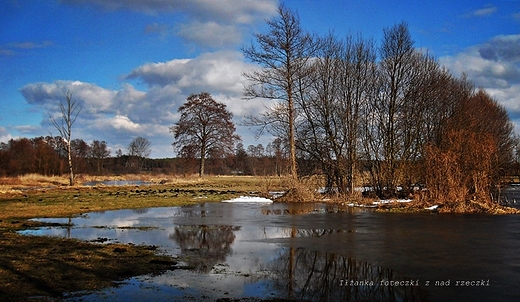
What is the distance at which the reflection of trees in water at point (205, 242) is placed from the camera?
9.55m

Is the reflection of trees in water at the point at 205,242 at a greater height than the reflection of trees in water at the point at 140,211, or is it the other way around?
the reflection of trees in water at the point at 140,211

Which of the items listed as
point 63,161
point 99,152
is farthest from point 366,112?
point 99,152

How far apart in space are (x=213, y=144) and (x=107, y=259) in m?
49.3

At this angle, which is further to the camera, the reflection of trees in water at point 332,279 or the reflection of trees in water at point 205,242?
the reflection of trees in water at point 205,242

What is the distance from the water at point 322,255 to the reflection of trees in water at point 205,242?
26 mm

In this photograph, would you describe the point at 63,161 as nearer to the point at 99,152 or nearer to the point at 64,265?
the point at 99,152

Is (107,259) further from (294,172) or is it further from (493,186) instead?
(493,186)

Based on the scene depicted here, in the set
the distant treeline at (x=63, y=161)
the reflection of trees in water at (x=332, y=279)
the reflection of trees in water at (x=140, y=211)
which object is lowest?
the reflection of trees in water at (x=332, y=279)

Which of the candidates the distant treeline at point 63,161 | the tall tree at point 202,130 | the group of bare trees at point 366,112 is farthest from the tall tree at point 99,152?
the group of bare trees at point 366,112

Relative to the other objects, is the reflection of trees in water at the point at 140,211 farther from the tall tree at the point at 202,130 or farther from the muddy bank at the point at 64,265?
the tall tree at the point at 202,130

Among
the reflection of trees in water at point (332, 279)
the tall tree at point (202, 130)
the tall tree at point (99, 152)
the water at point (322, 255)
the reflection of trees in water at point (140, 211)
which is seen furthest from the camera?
the tall tree at point (99, 152)

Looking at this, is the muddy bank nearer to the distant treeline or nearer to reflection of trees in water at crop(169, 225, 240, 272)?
reflection of trees in water at crop(169, 225, 240, 272)

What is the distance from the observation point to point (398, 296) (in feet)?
22.4

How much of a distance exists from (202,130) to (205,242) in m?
47.0
